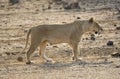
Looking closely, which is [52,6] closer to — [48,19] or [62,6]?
[62,6]

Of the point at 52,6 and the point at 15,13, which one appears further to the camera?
the point at 52,6

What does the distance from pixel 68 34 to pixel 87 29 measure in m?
0.60

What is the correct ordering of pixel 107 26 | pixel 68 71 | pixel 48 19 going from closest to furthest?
pixel 68 71 < pixel 107 26 < pixel 48 19

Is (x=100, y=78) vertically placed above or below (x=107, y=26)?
above

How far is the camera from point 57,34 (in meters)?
18.9

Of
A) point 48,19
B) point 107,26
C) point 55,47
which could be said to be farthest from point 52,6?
point 55,47

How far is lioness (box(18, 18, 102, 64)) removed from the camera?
61.0 feet

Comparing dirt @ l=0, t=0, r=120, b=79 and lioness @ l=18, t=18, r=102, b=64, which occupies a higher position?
lioness @ l=18, t=18, r=102, b=64

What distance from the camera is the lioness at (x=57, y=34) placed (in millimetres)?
18594

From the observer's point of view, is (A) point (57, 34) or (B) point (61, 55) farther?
(B) point (61, 55)

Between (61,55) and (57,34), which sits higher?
(57,34)

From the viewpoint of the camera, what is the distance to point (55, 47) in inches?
854

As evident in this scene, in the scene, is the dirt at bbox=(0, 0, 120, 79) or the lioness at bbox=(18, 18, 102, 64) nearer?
the dirt at bbox=(0, 0, 120, 79)

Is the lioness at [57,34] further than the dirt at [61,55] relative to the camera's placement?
Yes
